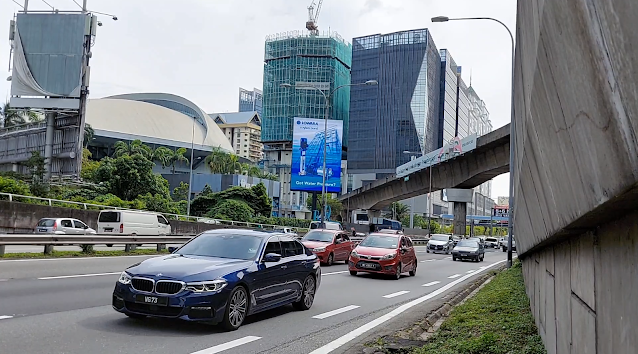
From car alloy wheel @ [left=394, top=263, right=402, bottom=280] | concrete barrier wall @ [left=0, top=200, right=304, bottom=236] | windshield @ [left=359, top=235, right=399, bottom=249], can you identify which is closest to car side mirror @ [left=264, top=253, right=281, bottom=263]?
car alloy wheel @ [left=394, top=263, right=402, bottom=280]

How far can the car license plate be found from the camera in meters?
8.32

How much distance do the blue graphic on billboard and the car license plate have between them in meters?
50.4

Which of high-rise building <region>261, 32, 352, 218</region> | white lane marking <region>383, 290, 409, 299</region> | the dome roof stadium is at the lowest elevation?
white lane marking <region>383, 290, 409, 299</region>

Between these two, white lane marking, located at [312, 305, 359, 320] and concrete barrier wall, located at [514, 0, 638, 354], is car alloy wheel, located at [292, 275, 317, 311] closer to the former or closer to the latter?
white lane marking, located at [312, 305, 359, 320]

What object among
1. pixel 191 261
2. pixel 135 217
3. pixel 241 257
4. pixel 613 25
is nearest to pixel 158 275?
pixel 191 261

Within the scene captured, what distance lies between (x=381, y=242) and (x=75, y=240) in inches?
417

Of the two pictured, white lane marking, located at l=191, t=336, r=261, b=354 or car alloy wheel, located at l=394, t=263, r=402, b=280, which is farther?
car alloy wheel, located at l=394, t=263, r=402, b=280

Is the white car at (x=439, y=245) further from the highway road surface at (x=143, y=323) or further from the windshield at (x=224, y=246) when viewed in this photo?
the windshield at (x=224, y=246)

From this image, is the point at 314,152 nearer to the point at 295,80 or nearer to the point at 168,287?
the point at 168,287

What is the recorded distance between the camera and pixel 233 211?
64.9m

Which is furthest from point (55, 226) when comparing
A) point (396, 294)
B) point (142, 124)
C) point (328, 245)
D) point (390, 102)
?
point (390, 102)

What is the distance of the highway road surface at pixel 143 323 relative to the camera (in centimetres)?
748

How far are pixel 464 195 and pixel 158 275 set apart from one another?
146 feet

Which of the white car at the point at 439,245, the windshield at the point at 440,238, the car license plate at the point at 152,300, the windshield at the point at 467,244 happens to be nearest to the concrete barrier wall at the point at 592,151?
the car license plate at the point at 152,300
